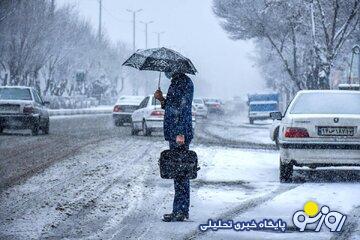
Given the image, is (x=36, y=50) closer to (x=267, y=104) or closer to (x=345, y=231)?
(x=267, y=104)

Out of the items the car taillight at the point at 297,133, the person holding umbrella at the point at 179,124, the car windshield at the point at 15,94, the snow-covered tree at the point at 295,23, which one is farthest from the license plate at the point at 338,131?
the snow-covered tree at the point at 295,23

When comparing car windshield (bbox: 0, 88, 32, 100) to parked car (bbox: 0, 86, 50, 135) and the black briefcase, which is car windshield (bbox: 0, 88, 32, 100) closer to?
parked car (bbox: 0, 86, 50, 135)

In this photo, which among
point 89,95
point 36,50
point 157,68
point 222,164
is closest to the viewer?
point 157,68

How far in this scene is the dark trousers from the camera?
28.1 feet

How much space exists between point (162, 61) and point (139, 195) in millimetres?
2027

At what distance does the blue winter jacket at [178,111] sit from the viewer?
8.59 meters

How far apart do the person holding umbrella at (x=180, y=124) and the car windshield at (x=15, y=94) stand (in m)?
16.7

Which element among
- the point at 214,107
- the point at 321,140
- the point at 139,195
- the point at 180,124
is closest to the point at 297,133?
the point at 321,140

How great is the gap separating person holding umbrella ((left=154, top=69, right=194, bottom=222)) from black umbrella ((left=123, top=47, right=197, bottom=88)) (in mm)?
299

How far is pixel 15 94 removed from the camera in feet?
81.6

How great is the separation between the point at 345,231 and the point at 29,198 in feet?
13.9

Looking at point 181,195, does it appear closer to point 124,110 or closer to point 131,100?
point 124,110

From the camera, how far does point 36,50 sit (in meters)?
54.5

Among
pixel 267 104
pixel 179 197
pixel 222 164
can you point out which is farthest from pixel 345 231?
pixel 267 104
